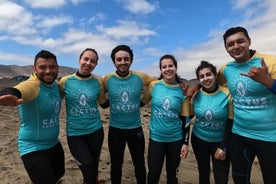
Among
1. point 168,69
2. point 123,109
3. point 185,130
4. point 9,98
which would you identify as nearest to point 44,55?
point 9,98

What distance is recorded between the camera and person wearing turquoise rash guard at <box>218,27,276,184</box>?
3822mm

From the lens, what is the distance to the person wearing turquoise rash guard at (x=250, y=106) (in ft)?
12.5

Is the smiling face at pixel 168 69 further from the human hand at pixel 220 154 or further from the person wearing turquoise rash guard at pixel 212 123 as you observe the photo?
the human hand at pixel 220 154

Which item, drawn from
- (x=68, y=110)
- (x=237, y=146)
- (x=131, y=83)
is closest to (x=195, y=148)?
(x=237, y=146)

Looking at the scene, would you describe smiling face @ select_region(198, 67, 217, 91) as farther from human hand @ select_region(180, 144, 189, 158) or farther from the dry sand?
the dry sand

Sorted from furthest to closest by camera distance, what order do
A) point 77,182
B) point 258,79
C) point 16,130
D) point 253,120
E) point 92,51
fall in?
point 16,130 < point 77,182 < point 92,51 < point 253,120 < point 258,79

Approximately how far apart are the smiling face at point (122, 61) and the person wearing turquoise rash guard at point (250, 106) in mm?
1648

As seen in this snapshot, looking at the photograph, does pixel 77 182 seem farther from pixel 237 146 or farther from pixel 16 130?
pixel 16 130

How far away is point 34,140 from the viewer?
401 cm

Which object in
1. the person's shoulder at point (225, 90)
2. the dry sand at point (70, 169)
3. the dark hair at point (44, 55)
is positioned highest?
the dark hair at point (44, 55)

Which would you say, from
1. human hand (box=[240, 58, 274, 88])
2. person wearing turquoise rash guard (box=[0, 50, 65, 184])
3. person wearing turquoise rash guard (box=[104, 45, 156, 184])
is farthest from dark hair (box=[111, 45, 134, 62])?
human hand (box=[240, 58, 274, 88])

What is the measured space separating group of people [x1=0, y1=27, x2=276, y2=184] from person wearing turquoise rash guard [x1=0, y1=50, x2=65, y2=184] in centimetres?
1

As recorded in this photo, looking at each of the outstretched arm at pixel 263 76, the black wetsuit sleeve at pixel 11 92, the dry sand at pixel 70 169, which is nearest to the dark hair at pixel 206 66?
the outstretched arm at pixel 263 76

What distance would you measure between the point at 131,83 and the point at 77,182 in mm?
2478
